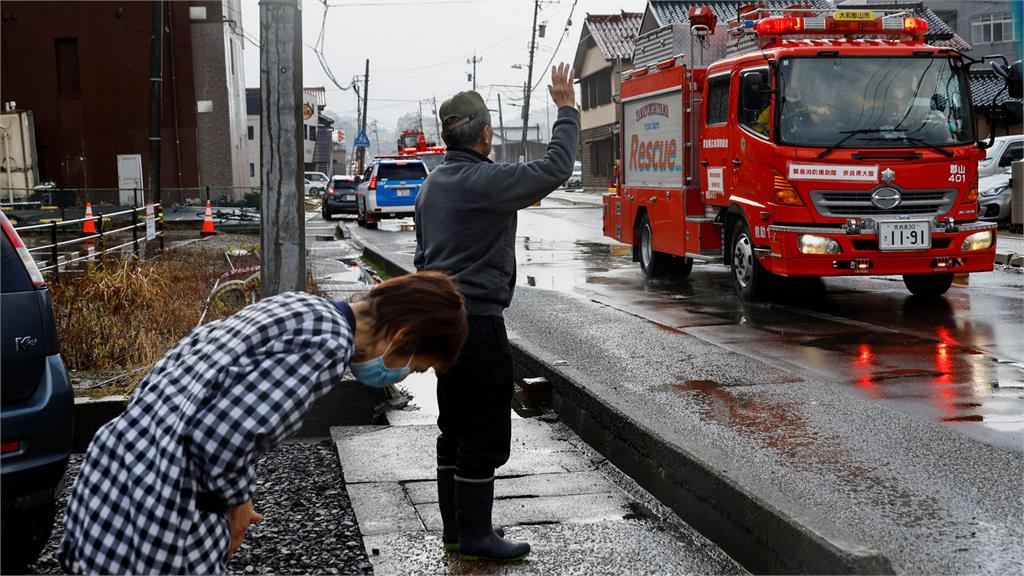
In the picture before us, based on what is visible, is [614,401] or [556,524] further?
[614,401]

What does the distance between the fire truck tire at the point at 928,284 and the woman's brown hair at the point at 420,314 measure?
33.5 ft

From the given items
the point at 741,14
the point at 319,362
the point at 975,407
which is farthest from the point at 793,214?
the point at 319,362

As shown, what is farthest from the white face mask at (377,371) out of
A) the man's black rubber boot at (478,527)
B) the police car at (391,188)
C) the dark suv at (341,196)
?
the dark suv at (341,196)

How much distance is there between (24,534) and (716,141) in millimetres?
9913

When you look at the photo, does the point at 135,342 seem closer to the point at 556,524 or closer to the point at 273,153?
the point at 273,153

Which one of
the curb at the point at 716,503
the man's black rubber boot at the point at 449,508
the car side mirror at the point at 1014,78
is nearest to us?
the curb at the point at 716,503

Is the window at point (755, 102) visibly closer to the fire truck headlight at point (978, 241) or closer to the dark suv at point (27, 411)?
the fire truck headlight at point (978, 241)

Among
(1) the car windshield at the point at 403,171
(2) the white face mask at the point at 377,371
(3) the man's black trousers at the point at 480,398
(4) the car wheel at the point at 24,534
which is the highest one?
(1) the car windshield at the point at 403,171

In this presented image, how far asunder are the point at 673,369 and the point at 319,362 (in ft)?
19.1

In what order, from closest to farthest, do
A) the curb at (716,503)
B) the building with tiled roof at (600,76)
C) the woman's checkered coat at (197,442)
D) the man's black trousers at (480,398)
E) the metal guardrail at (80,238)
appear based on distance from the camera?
the woman's checkered coat at (197,442), the curb at (716,503), the man's black trousers at (480,398), the metal guardrail at (80,238), the building with tiled roof at (600,76)

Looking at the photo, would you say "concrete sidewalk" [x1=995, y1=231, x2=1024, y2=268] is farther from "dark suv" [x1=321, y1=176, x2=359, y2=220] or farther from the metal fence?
"dark suv" [x1=321, y1=176, x2=359, y2=220]

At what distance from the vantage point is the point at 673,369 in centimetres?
820

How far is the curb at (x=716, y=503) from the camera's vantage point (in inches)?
151

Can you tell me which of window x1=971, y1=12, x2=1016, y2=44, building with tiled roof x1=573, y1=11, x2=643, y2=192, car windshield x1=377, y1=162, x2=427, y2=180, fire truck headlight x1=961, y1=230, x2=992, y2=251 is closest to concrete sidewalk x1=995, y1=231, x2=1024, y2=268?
fire truck headlight x1=961, y1=230, x2=992, y2=251
